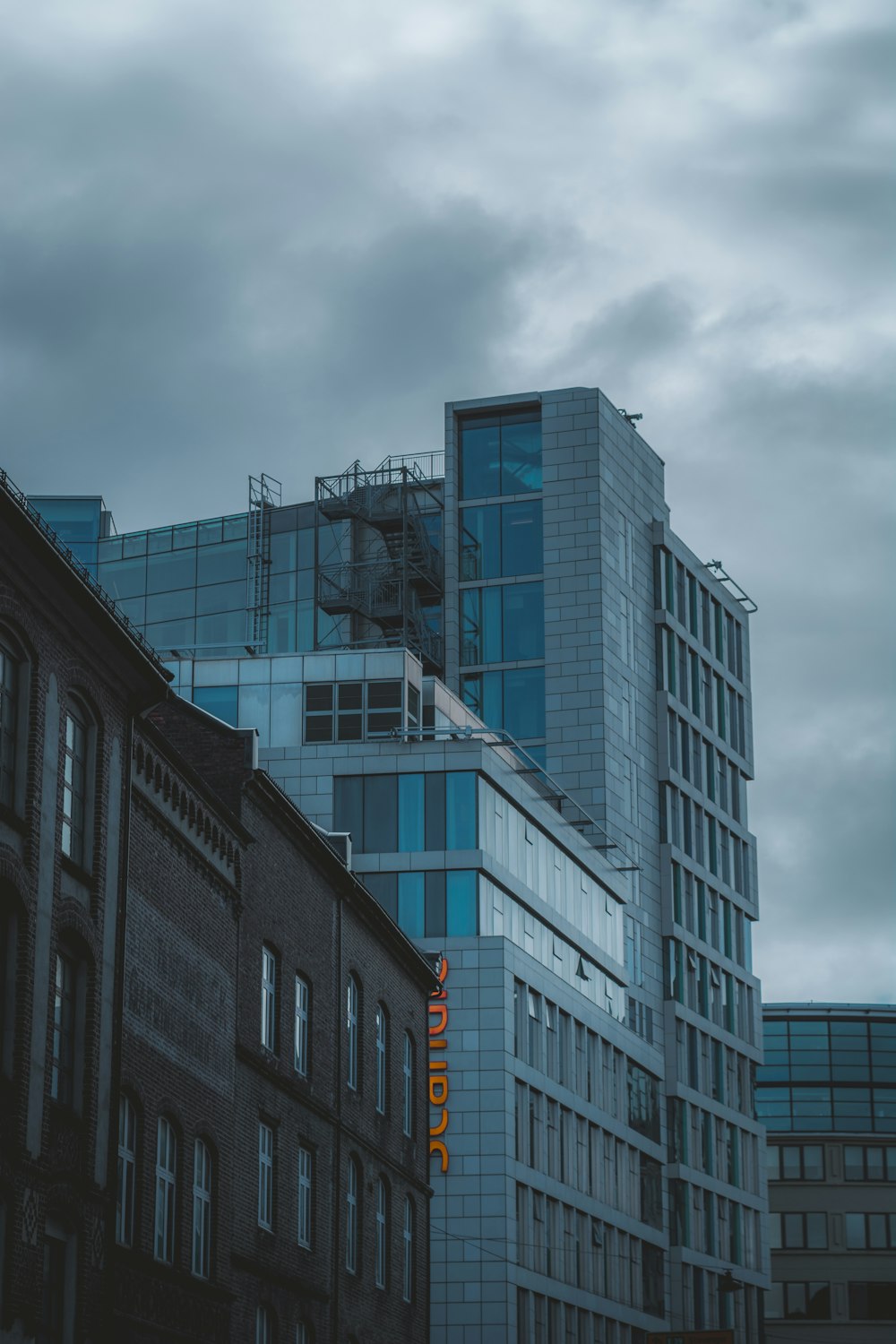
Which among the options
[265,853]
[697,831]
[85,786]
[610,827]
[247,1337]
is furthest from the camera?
[697,831]

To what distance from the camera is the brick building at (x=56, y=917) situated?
94.8 feet

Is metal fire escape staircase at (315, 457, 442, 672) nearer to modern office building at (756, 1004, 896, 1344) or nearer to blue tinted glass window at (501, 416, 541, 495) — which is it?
blue tinted glass window at (501, 416, 541, 495)

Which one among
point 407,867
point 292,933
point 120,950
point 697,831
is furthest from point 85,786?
point 697,831

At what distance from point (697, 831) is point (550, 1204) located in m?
29.8

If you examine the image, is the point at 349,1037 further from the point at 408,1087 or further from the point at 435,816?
the point at 435,816

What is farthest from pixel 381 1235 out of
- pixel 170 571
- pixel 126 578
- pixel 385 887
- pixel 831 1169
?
pixel 831 1169

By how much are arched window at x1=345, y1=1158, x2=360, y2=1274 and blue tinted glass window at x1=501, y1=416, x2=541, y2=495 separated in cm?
5524

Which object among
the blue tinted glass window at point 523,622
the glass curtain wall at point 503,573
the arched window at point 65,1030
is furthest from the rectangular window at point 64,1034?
the blue tinted glass window at point 523,622

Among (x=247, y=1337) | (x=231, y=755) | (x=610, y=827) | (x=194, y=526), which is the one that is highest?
(x=194, y=526)

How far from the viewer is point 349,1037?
4894 cm

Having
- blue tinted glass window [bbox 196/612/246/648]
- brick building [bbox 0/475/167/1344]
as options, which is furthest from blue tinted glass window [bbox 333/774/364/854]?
brick building [bbox 0/475/167/1344]

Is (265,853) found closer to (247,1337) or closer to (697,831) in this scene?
(247,1337)

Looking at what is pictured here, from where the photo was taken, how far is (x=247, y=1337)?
1572 inches

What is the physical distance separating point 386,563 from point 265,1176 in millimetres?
61163
